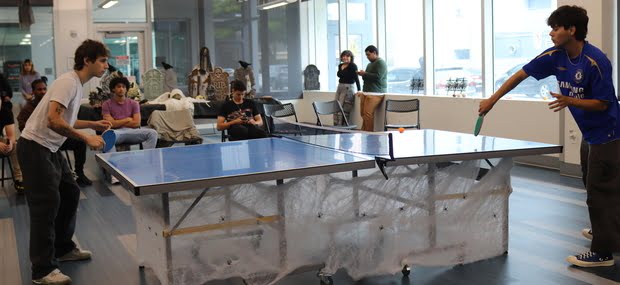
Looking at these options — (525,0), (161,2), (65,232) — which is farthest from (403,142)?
(161,2)

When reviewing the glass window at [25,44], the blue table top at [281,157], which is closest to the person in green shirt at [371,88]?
the glass window at [25,44]

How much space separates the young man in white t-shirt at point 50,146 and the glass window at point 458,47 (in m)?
6.95

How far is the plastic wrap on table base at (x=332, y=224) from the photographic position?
12.3ft

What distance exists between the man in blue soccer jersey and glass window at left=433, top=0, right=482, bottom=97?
5.94 metres

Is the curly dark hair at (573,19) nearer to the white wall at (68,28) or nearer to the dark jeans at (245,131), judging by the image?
the dark jeans at (245,131)

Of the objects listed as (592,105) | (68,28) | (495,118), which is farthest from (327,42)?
(592,105)

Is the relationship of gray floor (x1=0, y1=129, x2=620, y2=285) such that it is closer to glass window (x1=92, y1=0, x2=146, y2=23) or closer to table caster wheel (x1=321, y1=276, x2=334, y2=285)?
table caster wheel (x1=321, y1=276, x2=334, y2=285)

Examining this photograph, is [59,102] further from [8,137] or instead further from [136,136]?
[136,136]

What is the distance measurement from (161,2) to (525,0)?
7502 mm

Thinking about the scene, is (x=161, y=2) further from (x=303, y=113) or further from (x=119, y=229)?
(x=119, y=229)

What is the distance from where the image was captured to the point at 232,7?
582 inches

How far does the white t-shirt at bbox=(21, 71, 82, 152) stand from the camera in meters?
3.87

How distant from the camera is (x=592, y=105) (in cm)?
390

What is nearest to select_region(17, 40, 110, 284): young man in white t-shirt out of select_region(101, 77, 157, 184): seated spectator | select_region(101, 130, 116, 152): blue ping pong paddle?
select_region(101, 130, 116, 152): blue ping pong paddle
